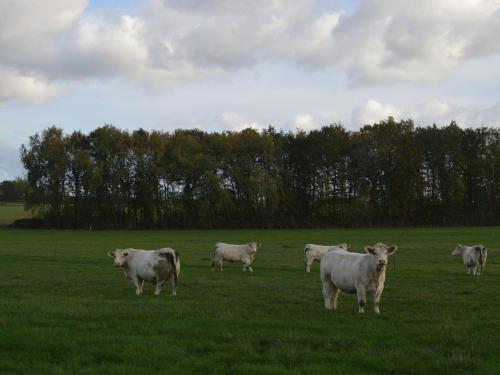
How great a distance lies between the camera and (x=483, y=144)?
88.0 meters

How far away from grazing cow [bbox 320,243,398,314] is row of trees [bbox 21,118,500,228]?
7160 cm

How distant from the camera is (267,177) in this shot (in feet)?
287

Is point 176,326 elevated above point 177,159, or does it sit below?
below

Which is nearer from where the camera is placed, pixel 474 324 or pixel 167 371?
pixel 167 371

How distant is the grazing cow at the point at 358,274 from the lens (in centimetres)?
1362

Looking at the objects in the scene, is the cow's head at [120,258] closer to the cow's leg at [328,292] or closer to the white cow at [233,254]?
the cow's leg at [328,292]

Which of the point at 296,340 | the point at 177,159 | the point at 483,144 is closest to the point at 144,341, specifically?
the point at 296,340

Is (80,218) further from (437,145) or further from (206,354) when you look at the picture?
(206,354)

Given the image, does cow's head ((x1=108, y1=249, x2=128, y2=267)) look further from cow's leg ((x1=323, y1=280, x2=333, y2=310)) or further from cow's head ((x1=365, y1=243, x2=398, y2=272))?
cow's head ((x1=365, y1=243, x2=398, y2=272))

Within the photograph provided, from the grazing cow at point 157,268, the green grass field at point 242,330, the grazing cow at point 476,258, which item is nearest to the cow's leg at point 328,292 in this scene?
the green grass field at point 242,330

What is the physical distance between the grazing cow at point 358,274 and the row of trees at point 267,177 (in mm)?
71605

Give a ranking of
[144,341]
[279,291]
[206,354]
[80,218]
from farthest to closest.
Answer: [80,218]
[279,291]
[144,341]
[206,354]

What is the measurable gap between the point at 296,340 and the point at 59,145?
8877 centimetres

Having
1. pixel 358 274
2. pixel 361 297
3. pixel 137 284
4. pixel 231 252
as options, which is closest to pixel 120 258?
pixel 137 284
